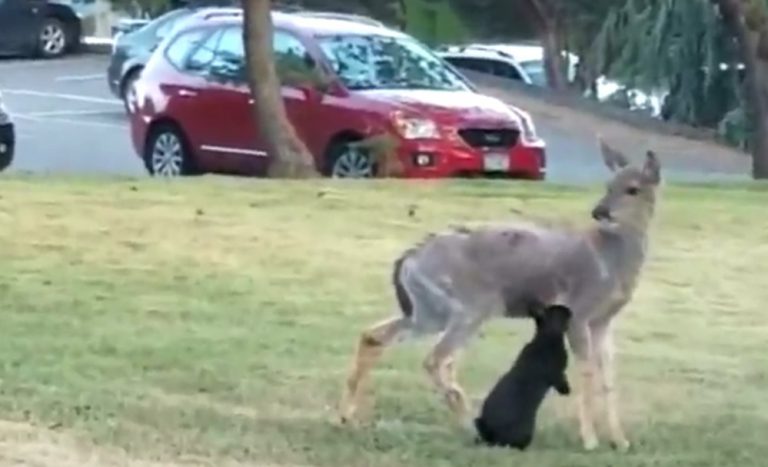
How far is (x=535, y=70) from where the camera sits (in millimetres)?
44750

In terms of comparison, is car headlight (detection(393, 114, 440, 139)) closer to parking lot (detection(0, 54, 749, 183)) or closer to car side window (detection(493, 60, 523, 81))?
parking lot (detection(0, 54, 749, 183))

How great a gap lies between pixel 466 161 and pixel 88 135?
39.2ft

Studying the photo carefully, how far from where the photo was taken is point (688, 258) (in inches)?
571

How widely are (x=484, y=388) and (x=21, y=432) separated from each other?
7.41ft

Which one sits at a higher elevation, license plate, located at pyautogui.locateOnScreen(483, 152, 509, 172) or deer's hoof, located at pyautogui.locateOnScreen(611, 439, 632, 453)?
deer's hoof, located at pyautogui.locateOnScreen(611, 439, 632, 453)

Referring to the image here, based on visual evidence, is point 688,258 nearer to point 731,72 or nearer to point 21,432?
point 21,432

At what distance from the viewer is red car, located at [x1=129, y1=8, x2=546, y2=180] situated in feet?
66.1

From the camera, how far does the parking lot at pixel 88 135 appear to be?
27.6 meters

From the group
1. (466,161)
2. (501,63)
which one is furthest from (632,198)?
(501,63)

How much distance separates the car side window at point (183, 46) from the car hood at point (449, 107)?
7.59ft

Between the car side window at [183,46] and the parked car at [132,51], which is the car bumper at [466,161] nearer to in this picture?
the car side window at [183,46]

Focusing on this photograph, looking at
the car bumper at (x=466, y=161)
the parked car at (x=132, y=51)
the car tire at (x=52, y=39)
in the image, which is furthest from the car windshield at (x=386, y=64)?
the car tire at (x=52, y=39)

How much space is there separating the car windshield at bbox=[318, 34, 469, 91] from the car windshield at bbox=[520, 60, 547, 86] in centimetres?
1940

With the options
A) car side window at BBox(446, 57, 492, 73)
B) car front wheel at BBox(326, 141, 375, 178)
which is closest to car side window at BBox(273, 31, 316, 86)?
car front wheel at BBox(326, 141, 375, 178)
